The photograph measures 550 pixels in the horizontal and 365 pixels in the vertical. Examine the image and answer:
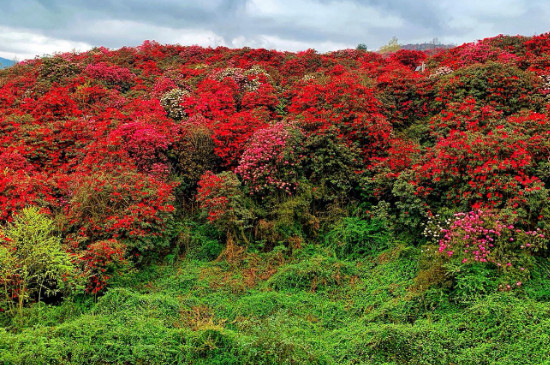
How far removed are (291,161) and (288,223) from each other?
184cm

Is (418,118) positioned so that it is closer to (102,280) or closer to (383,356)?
(383,356)

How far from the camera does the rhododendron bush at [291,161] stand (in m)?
7.80

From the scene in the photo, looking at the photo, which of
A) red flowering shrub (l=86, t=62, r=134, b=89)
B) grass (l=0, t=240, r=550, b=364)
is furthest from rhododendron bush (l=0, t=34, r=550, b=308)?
red flowering shrub (l=86, t=62, r=134, b=89)

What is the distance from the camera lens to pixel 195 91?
1596 cm

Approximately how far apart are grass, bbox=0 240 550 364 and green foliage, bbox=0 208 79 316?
0.42 metres

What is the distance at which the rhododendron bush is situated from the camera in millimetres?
7805

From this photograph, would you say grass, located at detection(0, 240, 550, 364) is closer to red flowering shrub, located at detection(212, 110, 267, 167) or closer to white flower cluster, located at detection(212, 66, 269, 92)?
red flowering shrub, located at detection(212, 110, 267, 167)

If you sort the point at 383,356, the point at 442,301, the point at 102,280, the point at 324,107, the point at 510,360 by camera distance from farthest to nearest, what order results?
the point at 324,107 → the point at 102,280 → the point at 442,301 → the point at 383,356 → the point at 510,360

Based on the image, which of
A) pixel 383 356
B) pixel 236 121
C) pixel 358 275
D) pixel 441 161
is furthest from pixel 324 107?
pixel 383 356

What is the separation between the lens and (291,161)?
10.5 m

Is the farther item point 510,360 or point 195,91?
point 195,91

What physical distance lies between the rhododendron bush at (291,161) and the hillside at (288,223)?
0.06 meters

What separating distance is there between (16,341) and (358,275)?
6.78 meters

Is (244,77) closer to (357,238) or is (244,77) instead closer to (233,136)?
(233,136)
